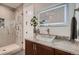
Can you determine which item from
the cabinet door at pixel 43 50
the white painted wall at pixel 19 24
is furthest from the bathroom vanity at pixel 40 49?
the white painted wall at pixel 19 24

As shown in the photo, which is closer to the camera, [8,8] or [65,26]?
[65,26]

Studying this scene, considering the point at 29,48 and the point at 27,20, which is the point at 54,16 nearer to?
the point at 27,20

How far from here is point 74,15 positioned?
5.23ft

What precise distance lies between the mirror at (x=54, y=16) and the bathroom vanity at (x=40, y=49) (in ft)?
1.04

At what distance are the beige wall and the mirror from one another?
1.50 ft

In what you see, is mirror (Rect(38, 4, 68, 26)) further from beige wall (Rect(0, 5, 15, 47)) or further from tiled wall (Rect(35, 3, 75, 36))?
beige wall (Rect(0, 5, 15, 47))

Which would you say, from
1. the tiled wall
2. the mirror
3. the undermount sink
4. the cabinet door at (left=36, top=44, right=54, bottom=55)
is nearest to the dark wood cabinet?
the cabinet door at (left=36, top=44, right=54, bottom=55)

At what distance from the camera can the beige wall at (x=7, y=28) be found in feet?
5.79

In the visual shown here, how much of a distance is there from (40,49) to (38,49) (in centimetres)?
4

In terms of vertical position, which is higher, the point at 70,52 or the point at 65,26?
the point at 65,26
